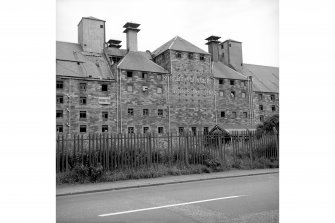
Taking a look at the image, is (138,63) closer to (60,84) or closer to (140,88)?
(140,88)

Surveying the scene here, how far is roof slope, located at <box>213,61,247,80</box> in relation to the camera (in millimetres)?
38594

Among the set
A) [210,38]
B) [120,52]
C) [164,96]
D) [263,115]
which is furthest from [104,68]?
[263,115]

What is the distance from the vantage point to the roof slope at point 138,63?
32975 millimetres

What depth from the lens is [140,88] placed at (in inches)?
1303

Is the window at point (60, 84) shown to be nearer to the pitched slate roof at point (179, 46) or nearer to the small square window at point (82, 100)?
the small square window at point (82, 100)

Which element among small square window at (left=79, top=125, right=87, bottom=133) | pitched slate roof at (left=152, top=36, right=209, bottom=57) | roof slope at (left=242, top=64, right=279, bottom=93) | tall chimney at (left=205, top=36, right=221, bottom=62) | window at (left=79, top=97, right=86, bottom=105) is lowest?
small square window at (left=79, top=125, right=87, bottom=133)

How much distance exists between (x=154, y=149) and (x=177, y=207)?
5.98 metres

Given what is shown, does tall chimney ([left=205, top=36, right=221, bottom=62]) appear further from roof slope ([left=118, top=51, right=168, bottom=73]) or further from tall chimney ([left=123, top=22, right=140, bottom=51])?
tall chimney ([left=123, top=22, right=140, bottom=51])

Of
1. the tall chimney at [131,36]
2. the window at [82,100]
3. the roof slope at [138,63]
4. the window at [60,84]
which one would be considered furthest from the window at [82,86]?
the tall chimney at [131,36]

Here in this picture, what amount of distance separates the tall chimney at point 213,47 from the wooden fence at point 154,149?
28.9m

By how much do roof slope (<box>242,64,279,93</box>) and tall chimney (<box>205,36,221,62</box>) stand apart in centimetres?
447

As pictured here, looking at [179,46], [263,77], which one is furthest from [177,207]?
[263,77]

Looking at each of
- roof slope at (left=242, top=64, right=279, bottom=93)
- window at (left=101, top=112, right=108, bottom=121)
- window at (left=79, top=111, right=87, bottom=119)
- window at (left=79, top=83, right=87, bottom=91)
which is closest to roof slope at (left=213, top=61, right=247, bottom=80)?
roof slope at (left=242, top=64, right=279, bottom=93)
